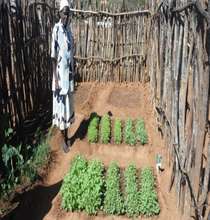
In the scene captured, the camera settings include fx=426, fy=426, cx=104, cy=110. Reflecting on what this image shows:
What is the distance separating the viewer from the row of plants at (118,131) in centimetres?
736

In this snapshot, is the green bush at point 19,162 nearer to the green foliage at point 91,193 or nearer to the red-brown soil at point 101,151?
the red-brown soil at point 101,151

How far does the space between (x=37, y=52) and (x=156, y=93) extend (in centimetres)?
246

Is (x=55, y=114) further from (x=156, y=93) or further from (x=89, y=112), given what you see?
(x=156, y=93)

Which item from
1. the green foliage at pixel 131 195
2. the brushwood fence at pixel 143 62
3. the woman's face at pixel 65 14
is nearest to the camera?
the brushwood fence at pixel 143 62

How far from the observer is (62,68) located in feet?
21.9

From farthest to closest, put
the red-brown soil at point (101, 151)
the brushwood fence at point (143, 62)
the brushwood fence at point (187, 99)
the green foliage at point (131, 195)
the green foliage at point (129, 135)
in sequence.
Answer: the green foliage at point (129, 135), the red-brown soil at point (101, 151), the green foliage at point (131, 195), the brushwood fence at point (143, 62), the brushwood fence at point (187, 99)

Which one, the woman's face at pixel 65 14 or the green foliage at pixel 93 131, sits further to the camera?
the green foliage at pixel 93 131

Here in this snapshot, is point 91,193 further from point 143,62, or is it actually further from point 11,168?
point 143,62

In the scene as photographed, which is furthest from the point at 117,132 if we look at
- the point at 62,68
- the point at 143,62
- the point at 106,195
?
the point at 143,62

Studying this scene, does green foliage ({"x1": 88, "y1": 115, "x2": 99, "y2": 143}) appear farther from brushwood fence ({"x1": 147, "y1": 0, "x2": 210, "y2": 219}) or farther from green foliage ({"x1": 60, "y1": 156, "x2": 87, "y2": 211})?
green foliage ({"x1": 60, "y1": 156, "x2": 87, "y2": 211})

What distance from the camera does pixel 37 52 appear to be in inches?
325

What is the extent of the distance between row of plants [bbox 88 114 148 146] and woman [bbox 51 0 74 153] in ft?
2.50

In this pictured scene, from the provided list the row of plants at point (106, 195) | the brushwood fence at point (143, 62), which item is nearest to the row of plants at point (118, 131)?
the brushwood fence at point (143, 62)

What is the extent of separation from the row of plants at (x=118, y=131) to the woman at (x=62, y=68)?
30.0 inches
